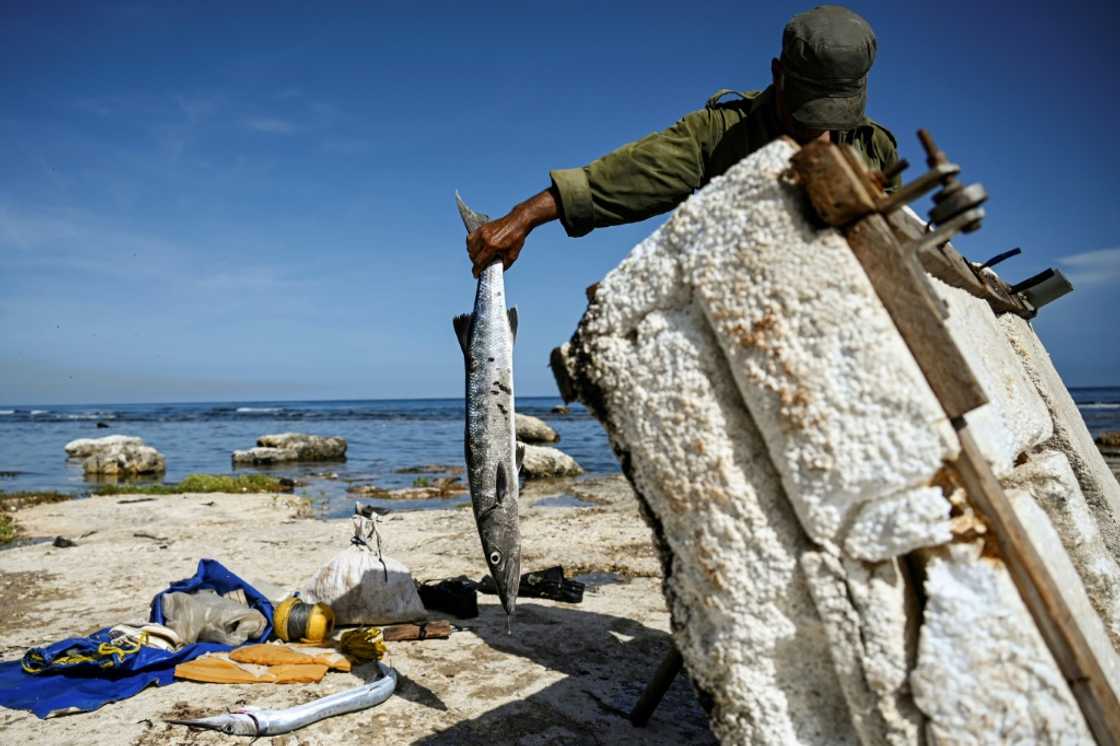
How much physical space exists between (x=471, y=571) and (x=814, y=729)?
531cm

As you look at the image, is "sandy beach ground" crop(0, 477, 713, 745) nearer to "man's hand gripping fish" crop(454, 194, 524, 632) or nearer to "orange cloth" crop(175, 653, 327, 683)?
"orange cloth" crop(175, 653, 327, 683)

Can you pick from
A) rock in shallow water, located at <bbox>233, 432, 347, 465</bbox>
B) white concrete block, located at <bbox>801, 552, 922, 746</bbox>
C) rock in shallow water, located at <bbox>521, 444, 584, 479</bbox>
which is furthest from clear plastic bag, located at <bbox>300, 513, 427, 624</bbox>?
rock in shallow water, located at <bbox>233, 432, 347, 465</bbox>

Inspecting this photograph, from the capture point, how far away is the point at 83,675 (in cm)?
394

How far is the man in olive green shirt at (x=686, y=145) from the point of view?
9.04 feet

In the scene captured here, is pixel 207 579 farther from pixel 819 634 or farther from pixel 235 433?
pixel 235 433

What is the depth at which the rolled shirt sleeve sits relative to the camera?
280 cm

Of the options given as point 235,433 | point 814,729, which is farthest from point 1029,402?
point 235,433

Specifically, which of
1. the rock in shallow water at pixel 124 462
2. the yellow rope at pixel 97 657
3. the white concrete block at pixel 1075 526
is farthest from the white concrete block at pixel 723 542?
Result: the rock in shallow water at pixel 124 462

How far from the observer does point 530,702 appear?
3.63 m

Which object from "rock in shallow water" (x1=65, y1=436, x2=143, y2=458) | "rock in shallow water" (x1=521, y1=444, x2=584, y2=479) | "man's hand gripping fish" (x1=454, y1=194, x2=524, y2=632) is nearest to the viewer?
"man's hand gripping fish" (x1=454, y1=194, x2=524, y2=632)

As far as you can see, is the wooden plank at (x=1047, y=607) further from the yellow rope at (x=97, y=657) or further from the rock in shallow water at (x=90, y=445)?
the rock in shallow water at (x=90, y=445)

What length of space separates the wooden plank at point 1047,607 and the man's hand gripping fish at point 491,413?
7.50ft

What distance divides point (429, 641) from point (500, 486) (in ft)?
5.22

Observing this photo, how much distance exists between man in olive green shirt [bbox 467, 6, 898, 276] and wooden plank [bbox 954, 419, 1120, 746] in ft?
5.37
